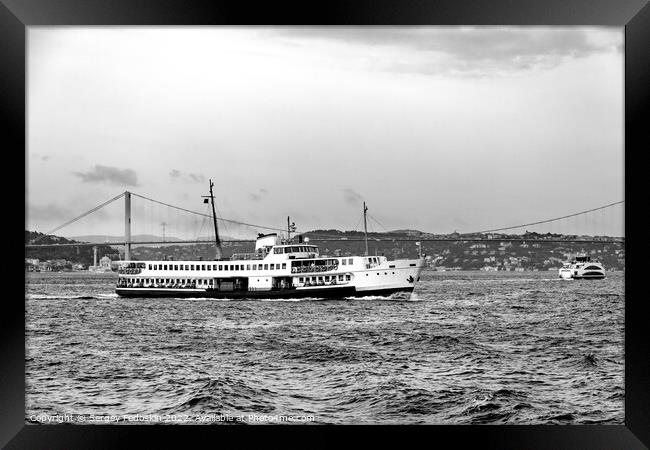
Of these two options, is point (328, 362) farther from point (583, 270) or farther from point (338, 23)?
point (583, 270)

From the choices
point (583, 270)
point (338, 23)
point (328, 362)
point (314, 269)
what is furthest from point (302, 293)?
point (583, 270)

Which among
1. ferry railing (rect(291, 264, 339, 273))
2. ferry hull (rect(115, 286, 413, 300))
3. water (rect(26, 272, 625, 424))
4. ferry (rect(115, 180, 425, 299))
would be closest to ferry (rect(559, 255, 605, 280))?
water (rect(26, 272, 625, 424))

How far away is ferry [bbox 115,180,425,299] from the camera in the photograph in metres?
17.4

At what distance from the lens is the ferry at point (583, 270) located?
124 feet

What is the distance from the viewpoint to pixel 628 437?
11.8 ft

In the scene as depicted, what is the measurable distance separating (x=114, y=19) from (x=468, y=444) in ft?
9.77

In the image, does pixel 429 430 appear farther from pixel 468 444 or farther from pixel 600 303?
pixel 600 303

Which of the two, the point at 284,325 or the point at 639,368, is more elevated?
the point at 639,368

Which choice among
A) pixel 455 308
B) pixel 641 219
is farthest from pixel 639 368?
pixel 455 308

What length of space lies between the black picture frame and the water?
1.02m

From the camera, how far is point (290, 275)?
1780cm

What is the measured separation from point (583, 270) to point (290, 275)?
25469 millimetres

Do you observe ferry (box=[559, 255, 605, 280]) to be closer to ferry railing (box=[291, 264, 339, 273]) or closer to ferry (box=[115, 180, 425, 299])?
ferry (box=[115, 180, 425, 299])

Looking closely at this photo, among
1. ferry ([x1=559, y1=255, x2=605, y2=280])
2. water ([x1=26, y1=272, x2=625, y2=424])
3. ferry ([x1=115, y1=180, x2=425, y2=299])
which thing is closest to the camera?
water ([x1=26, y1=272, x2=625, y2=424])
